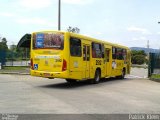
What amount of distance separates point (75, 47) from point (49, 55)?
1538 mm

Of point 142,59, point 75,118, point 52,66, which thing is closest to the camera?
point 75,118

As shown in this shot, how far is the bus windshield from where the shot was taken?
19.8m

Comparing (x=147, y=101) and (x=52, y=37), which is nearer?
(x=147, y=101)

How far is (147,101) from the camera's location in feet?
49.6

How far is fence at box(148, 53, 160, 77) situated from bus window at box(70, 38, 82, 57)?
487 inches

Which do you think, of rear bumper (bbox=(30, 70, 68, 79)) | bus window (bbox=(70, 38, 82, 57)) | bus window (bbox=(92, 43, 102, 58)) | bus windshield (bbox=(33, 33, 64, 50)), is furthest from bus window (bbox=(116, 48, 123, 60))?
rear bumper (bbox=(30, 70, 68, 79))

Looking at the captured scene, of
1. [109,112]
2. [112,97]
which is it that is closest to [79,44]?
[112,97]

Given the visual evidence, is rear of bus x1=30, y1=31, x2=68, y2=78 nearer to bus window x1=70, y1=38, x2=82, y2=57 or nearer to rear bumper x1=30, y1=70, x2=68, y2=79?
rear bumper x1=30, y1=70, x2=68, y2=79

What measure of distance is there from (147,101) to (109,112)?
3.74m

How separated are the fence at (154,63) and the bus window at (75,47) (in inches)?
487

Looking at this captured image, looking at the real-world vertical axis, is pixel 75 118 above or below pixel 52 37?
below

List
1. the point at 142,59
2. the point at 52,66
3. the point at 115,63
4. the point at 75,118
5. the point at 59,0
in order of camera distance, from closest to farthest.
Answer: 1. the point at 75,118
2. the point at 52,66
3. the point at 115,63
4. the point at 59,0
5. the point at 142,59

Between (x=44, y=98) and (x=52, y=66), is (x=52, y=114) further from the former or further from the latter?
(x=52, y=66)

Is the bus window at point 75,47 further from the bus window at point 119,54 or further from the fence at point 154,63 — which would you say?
the fence at point 154,63
